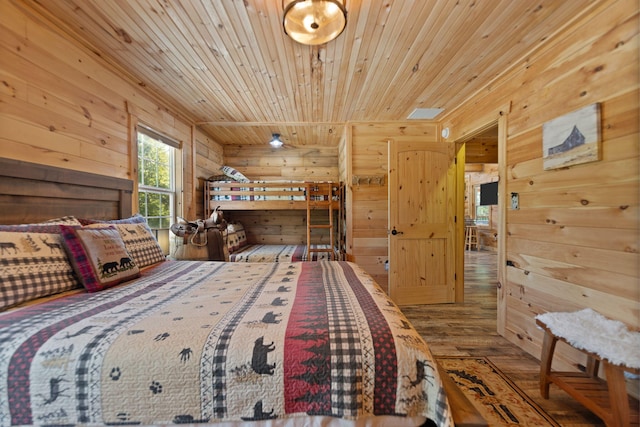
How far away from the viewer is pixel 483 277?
4.07 m

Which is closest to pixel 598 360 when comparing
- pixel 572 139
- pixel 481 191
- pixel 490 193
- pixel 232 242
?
pixel 572 139

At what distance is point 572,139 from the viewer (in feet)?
5.19

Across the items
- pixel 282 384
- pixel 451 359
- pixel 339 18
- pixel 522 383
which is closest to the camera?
pixel 282 384

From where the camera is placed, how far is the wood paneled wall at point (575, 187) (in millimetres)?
1318

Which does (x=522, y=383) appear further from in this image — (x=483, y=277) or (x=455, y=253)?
(x=483, y=277)

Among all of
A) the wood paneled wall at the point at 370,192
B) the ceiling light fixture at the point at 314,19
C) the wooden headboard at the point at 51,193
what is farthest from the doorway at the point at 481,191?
the wooden headboard at the point at 51,193

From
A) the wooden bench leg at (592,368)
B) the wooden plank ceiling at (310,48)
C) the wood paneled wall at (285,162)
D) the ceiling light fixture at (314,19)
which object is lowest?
the wooden bench leg at (592,368)

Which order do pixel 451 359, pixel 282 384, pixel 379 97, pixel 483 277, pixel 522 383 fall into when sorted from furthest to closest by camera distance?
1. pixel 483 277
2. pixel 379 97
3. pixel 451 359
4. pixel 522 383
5. pixel 282 384

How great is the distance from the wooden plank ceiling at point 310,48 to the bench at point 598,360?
6.25 feet

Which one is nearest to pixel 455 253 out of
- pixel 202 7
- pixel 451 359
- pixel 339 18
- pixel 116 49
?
pixel 451 359

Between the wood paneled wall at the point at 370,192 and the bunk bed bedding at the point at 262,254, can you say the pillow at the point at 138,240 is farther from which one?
the wood paneled wall at the point at 370,192

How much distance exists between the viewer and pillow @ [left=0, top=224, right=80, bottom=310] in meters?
1.05

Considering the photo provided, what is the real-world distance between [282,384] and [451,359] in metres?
1.72

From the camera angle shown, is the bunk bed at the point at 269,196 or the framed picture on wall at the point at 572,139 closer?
the framed picture on wall at the point at 572,139
